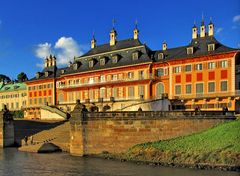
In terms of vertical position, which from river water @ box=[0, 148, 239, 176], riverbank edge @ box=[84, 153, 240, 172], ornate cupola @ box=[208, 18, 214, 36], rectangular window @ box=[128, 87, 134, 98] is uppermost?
ornate cupola @ box=[208, 18, 214, 36]

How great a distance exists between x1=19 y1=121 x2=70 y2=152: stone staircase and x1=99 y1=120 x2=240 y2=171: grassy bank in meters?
9.04

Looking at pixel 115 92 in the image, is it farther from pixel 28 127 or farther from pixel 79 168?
pixel 79 168

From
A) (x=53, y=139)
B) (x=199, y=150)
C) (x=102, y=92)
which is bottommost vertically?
(x=53, y=139)

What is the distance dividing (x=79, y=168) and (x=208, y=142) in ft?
37.5

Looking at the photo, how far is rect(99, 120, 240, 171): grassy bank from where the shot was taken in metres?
28.5

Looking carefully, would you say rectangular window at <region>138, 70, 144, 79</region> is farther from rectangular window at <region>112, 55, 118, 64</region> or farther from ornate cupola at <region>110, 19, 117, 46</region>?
ornate cupola at <region>110, 19, 117, 46</region>

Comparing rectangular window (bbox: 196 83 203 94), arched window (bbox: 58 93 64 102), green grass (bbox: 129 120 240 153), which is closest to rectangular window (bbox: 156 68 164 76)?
rectangular window (bbox: 196 83 203 94)

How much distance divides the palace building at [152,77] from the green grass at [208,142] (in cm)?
1736

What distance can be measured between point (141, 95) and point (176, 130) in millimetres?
23617

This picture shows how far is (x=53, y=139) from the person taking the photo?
43.3 metres

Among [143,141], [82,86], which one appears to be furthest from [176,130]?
[82,86]

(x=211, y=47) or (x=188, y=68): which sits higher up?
(x=211, y=47)

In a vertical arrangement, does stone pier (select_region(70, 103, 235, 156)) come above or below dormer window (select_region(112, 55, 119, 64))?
below

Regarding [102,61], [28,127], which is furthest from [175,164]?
[102,61]
